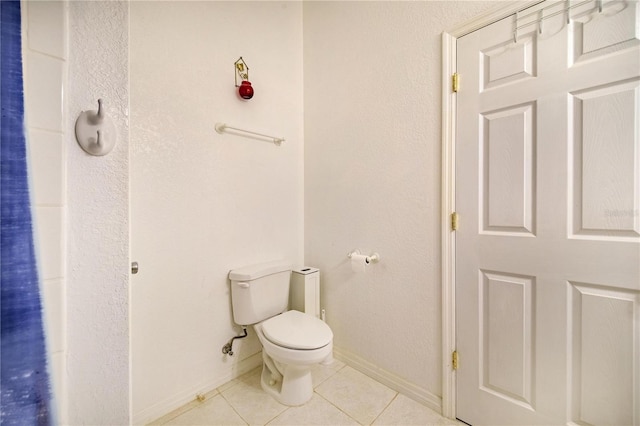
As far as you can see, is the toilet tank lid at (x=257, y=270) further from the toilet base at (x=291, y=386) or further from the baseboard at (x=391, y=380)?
the baseboard at (x=391, y=380)

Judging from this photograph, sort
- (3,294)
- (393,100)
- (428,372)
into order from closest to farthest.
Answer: (3,294) < (428,372) < (393,100)

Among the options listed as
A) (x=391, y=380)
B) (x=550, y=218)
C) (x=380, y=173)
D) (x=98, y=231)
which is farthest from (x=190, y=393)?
(x=550, y=218)

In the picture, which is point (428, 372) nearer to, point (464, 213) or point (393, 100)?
point (464, 213)

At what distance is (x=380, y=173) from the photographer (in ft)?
5.38

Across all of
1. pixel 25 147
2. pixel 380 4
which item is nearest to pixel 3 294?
pixel 25 147

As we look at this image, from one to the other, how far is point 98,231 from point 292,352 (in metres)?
1.07

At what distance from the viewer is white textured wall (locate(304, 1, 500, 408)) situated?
1.44 m

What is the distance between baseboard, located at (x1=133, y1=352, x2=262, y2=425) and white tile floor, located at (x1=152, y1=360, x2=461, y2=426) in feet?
0.09

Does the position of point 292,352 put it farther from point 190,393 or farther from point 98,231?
point 98,231

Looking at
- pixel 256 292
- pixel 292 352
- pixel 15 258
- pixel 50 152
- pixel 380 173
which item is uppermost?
pixel 380 173

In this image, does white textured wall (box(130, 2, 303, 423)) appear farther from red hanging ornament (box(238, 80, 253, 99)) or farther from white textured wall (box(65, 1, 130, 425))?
white textured wall (box(65, 1, 130, 425))

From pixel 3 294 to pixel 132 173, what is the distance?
0.99 m

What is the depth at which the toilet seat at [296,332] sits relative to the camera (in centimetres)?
136

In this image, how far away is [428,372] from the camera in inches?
56.9
